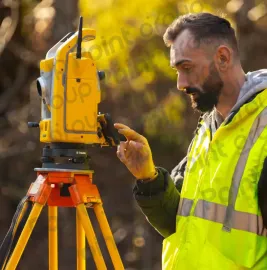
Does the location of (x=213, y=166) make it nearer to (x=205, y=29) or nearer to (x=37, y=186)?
(x=205, y=29)

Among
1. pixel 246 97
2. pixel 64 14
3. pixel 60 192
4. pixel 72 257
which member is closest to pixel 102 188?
pixel 72 257

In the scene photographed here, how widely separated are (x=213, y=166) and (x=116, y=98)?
18.0 ft

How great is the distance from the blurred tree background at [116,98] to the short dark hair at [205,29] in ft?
16.1

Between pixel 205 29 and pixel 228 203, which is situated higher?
pixel 205 29

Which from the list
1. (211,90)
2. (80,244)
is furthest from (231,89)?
(80,244)

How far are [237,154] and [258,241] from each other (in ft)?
0.95

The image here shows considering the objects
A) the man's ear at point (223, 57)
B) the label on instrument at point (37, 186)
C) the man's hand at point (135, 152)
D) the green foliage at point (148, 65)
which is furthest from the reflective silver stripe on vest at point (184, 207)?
the green foliage at point (148, 65)

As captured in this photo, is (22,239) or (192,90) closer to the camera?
(192,90)

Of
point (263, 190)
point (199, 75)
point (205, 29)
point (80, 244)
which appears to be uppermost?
point (205, 29)

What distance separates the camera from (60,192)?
3.31 meters

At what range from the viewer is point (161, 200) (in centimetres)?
300

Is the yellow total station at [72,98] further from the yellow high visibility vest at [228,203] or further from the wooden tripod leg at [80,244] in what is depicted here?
the yellow high visibility vest at [228,203]

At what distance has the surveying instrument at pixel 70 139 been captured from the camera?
3.15 meters

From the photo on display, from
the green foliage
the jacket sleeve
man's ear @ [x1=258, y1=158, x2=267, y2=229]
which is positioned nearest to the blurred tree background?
the green foliage
